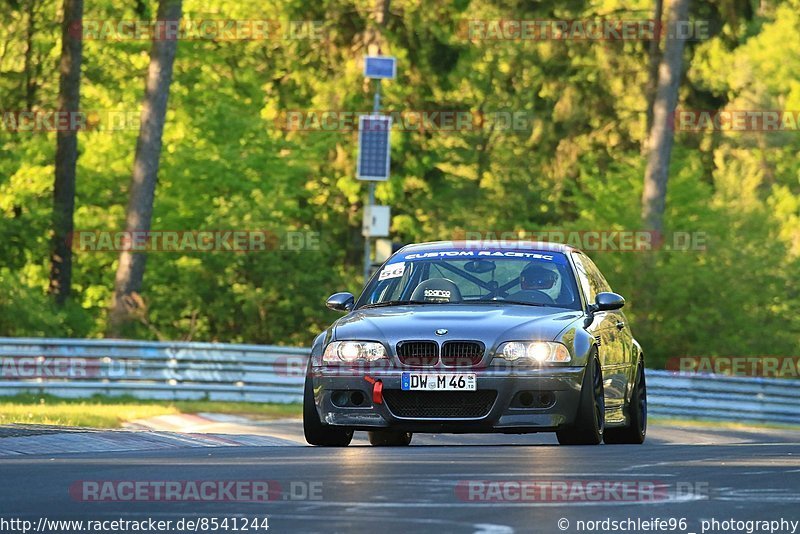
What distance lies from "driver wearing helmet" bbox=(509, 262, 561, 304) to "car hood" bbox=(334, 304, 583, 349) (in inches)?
16.9

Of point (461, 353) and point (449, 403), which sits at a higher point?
point (461, 353)

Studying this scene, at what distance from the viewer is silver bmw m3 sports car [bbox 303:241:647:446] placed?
1413 centimetres

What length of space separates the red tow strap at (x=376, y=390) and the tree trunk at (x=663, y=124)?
94.6ft

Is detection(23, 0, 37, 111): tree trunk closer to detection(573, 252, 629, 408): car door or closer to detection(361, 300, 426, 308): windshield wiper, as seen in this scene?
detection(573, 252, 629, 408): car door

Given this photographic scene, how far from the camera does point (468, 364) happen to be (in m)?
14.1

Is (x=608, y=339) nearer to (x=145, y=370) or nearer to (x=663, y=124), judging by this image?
(x=145, y=370)

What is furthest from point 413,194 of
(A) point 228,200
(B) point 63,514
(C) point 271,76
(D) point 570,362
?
(B) point 63,514

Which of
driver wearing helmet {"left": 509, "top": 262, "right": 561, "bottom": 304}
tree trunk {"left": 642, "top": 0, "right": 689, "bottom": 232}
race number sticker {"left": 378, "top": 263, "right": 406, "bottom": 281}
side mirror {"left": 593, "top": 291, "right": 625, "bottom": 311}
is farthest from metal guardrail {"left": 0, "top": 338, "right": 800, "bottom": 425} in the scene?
side mirror {"left": 593, "top": 291, "right": 625, "bottom": 311}

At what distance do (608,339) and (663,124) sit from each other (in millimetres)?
27473

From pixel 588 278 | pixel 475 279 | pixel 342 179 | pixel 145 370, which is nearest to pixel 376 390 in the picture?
pixel 475 279

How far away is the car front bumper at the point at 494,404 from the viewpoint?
46.4ft

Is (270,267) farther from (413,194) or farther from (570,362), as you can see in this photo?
(570,362)

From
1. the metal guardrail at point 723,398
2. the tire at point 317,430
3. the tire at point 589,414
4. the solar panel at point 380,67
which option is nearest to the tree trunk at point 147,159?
the solar panel at point 380,67

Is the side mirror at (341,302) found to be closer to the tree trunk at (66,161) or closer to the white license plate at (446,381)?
the white license plate at (446,381)
